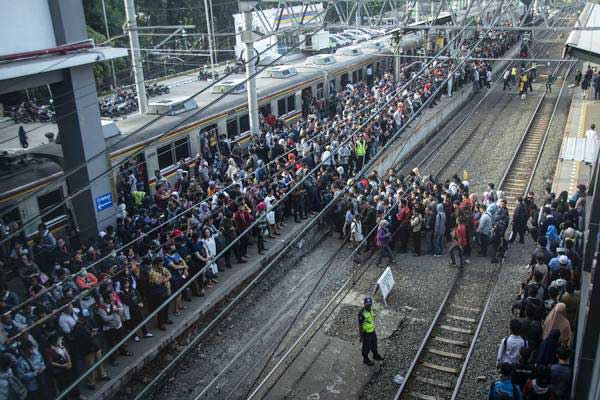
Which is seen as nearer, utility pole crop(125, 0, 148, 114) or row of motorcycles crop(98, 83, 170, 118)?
utility pole crop(125, 0, 148, 114)

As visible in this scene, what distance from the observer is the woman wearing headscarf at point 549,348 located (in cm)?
745

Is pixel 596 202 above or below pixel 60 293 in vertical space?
above

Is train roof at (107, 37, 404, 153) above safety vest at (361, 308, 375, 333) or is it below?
above

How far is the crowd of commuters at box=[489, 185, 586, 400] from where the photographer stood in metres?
6.83

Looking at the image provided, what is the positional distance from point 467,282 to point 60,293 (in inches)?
306

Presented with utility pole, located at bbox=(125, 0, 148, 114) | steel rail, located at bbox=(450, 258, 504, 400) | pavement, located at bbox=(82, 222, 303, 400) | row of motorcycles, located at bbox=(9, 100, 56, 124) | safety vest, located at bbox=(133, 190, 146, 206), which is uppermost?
utility pole, located at bbox=(125, 0, 148, 114)

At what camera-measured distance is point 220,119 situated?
1791 centimetres

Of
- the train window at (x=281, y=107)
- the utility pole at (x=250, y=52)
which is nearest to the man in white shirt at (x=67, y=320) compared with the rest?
the utility pole at (x=250, y=52)

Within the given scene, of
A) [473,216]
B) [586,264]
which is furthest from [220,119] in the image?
[586,264]

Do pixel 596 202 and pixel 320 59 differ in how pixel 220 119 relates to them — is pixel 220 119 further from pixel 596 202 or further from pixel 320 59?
pixel 596 202

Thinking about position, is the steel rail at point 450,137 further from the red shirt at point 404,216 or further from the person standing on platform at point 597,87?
the red shirt at point 404,216

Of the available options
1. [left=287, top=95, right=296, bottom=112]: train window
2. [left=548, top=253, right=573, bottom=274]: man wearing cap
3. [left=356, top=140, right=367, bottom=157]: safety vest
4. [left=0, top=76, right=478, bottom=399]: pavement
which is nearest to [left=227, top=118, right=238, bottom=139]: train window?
[left=287, top=95, right=296, bottom=112]: train window

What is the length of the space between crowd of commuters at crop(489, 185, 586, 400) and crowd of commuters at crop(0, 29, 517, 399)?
97.3 inches

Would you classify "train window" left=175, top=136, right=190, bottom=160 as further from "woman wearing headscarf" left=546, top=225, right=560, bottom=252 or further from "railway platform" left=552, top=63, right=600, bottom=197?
"railway platform" left=552, top=63, right=600, bottom=197
